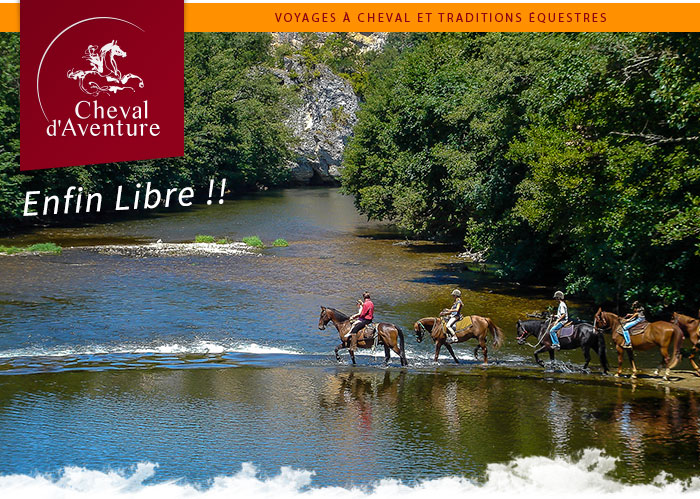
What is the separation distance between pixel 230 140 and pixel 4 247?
5559 centimetres

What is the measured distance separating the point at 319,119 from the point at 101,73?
366 ft

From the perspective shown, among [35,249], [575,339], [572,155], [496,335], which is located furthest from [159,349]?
[35,249]

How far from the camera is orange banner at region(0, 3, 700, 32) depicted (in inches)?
946

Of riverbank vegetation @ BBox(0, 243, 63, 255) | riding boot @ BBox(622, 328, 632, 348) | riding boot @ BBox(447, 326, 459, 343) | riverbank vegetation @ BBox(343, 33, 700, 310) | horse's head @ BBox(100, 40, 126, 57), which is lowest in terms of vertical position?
riding boot @ BBox(447, 326, 459, 343)

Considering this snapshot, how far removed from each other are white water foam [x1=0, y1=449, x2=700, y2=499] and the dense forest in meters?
11.3

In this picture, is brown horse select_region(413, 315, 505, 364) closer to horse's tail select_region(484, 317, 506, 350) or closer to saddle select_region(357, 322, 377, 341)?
horse's tail select_region(484, 317, 506, 350)

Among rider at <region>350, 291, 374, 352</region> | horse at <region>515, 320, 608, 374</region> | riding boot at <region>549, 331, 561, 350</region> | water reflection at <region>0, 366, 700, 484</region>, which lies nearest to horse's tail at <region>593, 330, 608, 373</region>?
horse at <region>515, 320, 608, 374</region>

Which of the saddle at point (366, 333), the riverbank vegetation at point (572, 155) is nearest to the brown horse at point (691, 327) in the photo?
the riverbank vegetation at point (572, 155)

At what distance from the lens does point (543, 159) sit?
34156 mm

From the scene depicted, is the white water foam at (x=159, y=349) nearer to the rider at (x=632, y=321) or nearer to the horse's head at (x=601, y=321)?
the horse's head at (x=601, y=321)

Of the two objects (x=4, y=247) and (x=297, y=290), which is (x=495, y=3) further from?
(x=4, y=247)

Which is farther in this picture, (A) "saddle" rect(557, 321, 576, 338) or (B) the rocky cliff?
(B) the rocky cliff

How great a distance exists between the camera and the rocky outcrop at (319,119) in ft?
472

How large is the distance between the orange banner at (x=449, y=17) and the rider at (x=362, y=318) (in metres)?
9.35
